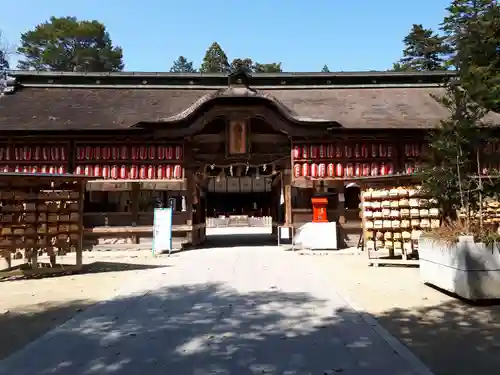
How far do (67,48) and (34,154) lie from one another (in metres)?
45.5

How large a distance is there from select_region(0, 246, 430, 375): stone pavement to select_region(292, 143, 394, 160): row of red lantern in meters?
8.60

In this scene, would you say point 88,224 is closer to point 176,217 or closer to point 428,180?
point 176,217

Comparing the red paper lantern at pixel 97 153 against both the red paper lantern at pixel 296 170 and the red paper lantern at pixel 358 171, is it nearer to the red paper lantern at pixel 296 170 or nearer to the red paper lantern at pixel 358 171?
the red paper lantern at pixel 296 170

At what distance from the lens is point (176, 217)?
16359 mm

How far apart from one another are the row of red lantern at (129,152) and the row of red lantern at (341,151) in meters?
4.95

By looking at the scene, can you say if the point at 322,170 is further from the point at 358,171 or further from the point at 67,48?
the point at 67,48

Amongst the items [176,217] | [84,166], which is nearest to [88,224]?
[84,166]

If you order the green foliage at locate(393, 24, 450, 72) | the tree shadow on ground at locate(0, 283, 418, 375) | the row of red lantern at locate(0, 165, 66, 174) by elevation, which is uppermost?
the green foliage at locate(393, 24, 450, 72)

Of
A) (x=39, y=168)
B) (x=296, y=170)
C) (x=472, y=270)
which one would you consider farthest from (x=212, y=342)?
(x=39, y=168)

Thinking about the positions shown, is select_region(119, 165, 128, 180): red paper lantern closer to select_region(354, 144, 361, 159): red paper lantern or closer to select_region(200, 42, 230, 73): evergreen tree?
select_region(354, 144, 361, 159): red paper lantern

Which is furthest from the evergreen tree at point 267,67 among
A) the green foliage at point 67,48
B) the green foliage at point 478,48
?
the green foliage at point 478,48

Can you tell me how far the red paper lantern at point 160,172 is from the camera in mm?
16281

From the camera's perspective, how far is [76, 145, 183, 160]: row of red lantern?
16.3 meters

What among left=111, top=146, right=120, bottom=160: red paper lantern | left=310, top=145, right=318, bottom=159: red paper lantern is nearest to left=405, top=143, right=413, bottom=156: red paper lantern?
left=310, top=145, right=318, bottom=159: red paper lantern
